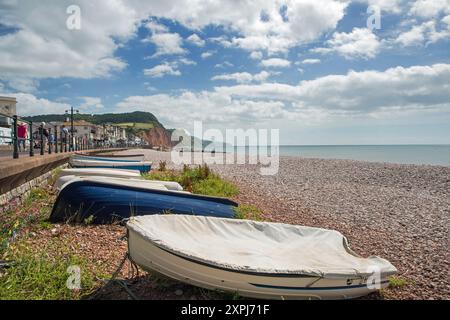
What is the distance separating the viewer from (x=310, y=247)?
4.23 meters

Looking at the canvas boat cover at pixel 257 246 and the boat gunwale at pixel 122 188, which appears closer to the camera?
the canvas boat cover at pixel 257 246

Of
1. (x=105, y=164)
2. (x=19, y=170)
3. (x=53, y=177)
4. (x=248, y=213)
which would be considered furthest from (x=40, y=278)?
(x=105, y=164)

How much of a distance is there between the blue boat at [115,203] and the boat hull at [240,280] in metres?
2.87

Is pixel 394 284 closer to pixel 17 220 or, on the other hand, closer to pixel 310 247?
pixel 310 247

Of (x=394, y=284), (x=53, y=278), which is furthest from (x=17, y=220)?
(x=394, y=284)

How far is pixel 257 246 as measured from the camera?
4.16 metres

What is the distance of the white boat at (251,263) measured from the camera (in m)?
3.17

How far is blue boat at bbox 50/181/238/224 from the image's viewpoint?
590 cm

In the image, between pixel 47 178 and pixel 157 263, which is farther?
pixel 47 178

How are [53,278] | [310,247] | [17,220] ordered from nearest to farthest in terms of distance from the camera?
1. [53,278]
2. [310,247]
3. [17,220]

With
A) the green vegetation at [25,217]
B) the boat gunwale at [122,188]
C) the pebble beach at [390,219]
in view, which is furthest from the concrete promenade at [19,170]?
the pebble beach at [390,219]

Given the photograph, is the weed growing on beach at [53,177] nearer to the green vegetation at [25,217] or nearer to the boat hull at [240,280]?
the green vegetation at [25,217]

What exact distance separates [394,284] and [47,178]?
992cm
